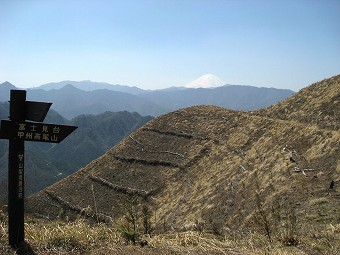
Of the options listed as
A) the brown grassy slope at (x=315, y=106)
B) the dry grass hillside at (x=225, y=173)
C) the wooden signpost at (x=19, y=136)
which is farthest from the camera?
the brown grassy slope at (x=315, y=106)

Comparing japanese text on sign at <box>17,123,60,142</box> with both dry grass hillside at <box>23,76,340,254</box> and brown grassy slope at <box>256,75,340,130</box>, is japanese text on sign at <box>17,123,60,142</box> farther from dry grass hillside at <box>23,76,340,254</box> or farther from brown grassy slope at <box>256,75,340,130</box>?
brown grassy slope at <box>256,75,340,130</box>

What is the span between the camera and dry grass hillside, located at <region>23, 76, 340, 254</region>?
60.0ft

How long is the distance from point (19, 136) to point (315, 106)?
38.3 metres

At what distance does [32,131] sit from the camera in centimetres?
740

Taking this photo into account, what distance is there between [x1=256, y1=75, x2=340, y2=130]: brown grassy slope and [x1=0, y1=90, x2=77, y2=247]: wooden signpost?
29332 millimetres

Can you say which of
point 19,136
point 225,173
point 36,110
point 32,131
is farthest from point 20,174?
point 225,173

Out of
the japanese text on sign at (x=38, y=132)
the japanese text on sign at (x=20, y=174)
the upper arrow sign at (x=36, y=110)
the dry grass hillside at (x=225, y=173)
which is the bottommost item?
the dry grass hillside at (x=225, y=173)

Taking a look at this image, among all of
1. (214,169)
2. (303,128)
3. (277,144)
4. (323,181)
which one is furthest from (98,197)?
(323,181)

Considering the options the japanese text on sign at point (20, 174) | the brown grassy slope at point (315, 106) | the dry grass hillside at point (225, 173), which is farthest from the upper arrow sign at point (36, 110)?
the brown grassy slope at point (315, 106)

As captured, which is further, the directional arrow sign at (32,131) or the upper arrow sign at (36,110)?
the upper arrow sign at (36,110)

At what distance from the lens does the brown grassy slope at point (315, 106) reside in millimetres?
35269

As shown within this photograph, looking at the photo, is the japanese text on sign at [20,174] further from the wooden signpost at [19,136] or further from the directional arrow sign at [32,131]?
the directional arrow sign at [32,131]

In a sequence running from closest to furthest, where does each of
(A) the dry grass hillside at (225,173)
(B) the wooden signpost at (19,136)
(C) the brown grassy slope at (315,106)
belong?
(B) the wooden signpost at (19,136), (A) the dry grass hillside at (225,173), (C) the brown grassy slope at (315,106)

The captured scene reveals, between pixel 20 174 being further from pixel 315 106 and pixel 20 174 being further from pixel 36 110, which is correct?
pixel 315 106
